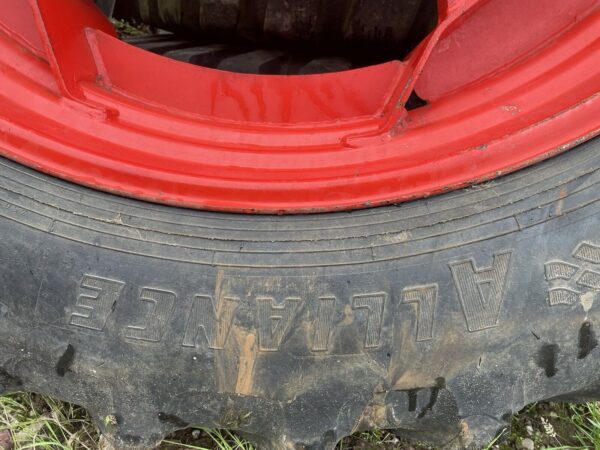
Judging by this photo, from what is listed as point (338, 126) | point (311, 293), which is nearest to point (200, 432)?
point (311, 293)

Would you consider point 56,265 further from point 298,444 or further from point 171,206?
point 298,444

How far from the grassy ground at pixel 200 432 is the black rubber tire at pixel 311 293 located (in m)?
0.33

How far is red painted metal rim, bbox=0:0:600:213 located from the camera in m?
0.87

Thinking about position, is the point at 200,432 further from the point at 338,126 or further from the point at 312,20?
the point at 312,20

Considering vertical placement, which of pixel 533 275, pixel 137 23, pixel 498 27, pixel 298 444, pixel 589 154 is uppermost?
pixel 137 23

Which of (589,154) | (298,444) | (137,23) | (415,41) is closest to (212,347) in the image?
(298,444)

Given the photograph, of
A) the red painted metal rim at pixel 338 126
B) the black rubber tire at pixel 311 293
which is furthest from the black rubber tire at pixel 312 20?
the black rubber tire at pixel 311 293

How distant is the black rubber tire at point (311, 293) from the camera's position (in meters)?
0.87

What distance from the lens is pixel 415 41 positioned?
1262mm

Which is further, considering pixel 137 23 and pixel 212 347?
pixel 137 23

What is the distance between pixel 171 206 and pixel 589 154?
600 millimetres

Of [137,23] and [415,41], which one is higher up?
[137,23]

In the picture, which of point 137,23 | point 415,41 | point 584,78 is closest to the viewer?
point 584,78

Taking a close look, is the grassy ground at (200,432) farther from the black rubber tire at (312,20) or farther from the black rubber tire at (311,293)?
the black rubber tire at (312,20)
